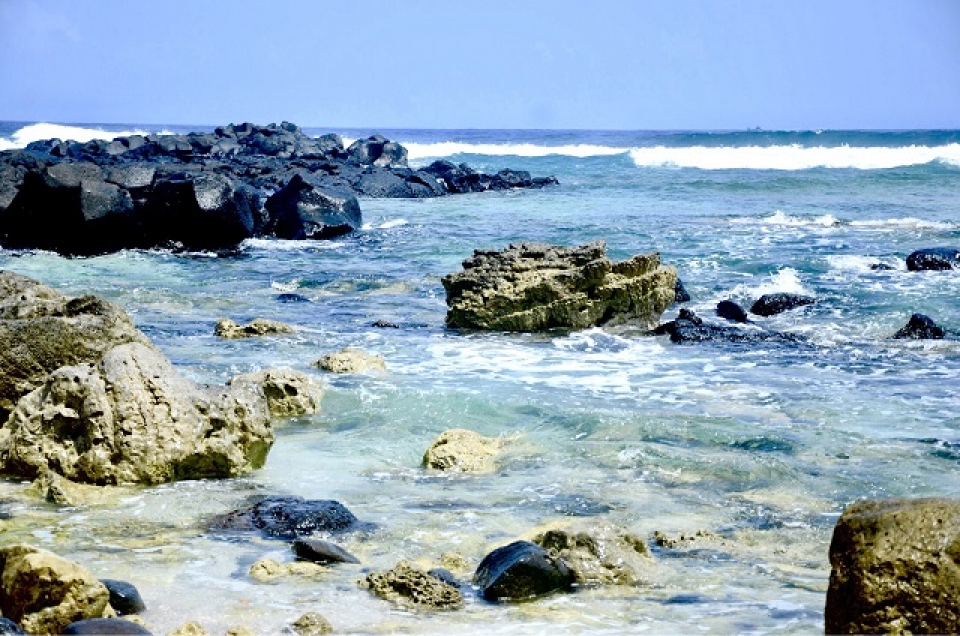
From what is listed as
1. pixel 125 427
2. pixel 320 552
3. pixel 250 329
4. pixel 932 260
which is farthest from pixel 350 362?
pixel 932 260

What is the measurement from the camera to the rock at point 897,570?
3.35m

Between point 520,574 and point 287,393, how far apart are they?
374 cm

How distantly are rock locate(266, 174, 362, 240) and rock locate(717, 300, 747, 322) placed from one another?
1021 cm

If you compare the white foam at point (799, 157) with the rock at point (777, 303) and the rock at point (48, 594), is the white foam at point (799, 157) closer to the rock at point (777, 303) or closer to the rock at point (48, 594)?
the rock at point (777, 303)

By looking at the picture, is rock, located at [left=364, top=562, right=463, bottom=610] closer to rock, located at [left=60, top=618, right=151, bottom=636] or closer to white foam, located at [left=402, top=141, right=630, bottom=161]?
rock, located at [left=60, top=618, right=151, bottom=636]

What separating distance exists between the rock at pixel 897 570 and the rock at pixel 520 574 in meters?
1.40

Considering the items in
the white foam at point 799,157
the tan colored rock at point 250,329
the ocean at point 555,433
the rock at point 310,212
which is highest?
the white foam at point 799,157

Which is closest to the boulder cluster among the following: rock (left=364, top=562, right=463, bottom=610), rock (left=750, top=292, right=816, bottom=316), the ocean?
the ocean

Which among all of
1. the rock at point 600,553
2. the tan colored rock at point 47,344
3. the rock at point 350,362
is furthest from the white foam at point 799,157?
the rock at point 600,553

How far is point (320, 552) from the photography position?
5012mm

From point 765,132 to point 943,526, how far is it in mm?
63018

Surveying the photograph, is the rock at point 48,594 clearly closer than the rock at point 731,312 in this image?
Yes

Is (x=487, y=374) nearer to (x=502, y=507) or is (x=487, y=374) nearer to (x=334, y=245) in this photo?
(x=502, y=507)

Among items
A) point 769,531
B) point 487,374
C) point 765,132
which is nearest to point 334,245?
point 487,374
